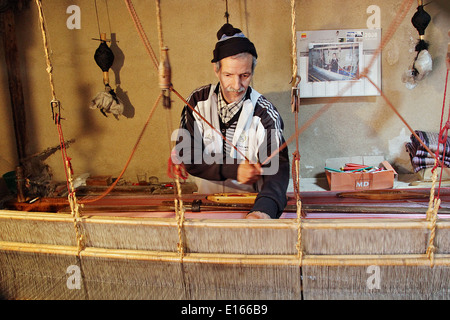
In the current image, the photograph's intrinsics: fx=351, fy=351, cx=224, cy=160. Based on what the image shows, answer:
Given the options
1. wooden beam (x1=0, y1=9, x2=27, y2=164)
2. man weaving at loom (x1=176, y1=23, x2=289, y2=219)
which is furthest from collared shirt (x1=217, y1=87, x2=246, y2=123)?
wooden beam (x1=0, y1=9, x2=27, y2=164)

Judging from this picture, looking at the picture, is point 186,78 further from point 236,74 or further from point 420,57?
point 420,57

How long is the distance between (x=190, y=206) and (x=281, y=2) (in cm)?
289

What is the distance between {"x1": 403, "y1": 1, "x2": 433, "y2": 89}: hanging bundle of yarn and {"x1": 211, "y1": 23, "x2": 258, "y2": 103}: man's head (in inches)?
100

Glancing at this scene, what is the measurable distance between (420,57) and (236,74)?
2.79 m

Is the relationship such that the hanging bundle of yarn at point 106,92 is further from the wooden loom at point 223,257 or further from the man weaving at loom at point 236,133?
the wooden loom at point 223,257

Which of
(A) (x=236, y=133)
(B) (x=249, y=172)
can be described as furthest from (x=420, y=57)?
(B) (x=249, y=172)

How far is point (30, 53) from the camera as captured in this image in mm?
4188

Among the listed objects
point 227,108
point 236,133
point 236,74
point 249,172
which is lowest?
point 249,172

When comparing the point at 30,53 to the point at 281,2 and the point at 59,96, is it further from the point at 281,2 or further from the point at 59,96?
the point at 281,2

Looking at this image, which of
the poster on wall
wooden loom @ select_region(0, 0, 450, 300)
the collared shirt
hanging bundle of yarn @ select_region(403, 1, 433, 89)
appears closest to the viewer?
wooden loom @ select_region(0, 0, 450, 300)

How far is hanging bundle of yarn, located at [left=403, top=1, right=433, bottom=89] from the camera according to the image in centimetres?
355

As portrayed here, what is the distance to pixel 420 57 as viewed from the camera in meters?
3.74

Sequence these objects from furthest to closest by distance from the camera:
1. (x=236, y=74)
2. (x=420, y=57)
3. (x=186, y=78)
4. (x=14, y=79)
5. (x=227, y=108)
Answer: (x=14, y=79), (x=186, y=78), (x=420, y=57), (x=227, y=108), (x=236, y=74)

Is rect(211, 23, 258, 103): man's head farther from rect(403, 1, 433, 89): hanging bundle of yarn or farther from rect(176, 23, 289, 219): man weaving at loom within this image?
rect(403, 1, 433, 89): hanging bundle of yarn
